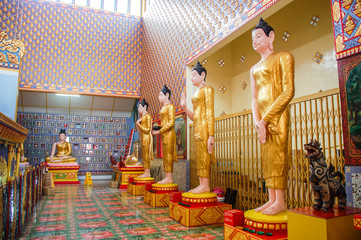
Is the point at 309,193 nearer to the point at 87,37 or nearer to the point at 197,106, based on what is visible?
the point at 197,106

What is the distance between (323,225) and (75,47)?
37.1ft

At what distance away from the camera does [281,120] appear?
2889 millimetres

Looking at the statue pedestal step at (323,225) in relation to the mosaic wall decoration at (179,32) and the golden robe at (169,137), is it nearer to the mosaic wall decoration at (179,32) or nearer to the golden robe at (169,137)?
the mosaic wall decoration at (179,32)

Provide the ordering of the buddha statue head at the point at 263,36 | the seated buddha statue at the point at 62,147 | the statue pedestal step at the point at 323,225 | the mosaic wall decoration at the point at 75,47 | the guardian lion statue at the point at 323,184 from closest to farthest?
the statue pedestal step at the point at 323,225
the guardian lion statue at the point at 323,184
the buddha statue head at the point at 263,36
the mosaic wall decoration at the point at 75,47
the seated buddha statue at the point at 62,147

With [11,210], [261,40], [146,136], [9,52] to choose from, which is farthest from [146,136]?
[261,40]

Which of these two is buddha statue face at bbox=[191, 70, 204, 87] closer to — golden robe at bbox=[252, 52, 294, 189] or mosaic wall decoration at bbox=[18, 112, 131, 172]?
golden robe at bbox=[252, 52, 294, 189]

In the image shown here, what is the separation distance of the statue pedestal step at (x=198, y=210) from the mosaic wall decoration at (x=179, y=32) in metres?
3.08

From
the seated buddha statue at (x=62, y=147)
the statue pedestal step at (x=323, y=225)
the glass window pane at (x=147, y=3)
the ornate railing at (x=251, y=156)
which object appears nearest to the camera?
the statue pedestal step at (x=323, y=225)

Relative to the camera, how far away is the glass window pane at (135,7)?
41.6 ft

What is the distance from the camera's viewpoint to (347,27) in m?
3.08

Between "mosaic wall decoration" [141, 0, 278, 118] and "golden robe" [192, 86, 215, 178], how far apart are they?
5.25 ft

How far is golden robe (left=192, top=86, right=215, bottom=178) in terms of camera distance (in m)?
4.39

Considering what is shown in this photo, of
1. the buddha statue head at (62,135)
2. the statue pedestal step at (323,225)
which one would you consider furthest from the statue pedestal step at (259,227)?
the buddha statue head at (62,135)

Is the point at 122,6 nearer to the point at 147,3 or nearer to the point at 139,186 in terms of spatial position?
the point at 147,3
